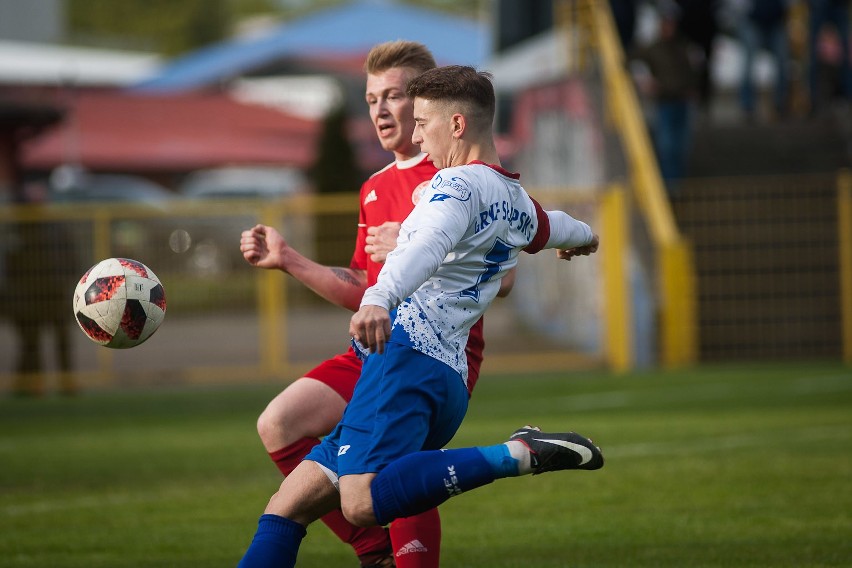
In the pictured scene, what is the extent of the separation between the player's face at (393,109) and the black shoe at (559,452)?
147 centimetres

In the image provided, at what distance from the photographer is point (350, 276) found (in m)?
5.74

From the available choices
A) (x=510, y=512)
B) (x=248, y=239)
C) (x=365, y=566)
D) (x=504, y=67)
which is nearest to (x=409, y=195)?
(x=248, y=239)

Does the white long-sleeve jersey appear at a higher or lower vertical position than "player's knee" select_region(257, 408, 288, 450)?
higher

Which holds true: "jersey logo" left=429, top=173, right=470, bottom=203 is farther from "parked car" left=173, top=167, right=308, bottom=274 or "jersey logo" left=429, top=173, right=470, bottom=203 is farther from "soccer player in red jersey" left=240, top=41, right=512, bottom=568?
"parked car" left=173, top=167, right=308, bottom=274

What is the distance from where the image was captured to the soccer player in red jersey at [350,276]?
218 inches

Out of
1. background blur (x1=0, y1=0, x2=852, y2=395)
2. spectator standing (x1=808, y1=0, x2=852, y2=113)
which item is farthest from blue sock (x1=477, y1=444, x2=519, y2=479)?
spectator standing (x1=808, y1=0, x2=852, y2=113)

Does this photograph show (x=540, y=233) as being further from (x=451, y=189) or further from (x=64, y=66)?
(x=64, y=66)

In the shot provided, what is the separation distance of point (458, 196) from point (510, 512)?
145 inches

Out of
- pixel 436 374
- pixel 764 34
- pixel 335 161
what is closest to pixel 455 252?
pixel 436 374

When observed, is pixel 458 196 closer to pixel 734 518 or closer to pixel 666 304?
pixel 734 518

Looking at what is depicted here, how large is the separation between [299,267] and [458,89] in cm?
118

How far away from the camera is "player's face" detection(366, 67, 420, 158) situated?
558 cm

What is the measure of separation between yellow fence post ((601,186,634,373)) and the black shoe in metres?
12.4

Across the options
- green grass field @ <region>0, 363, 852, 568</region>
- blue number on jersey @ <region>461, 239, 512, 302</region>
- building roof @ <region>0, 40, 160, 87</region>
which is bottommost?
green grass field @ <region>0, 363, 852, 568</region>
